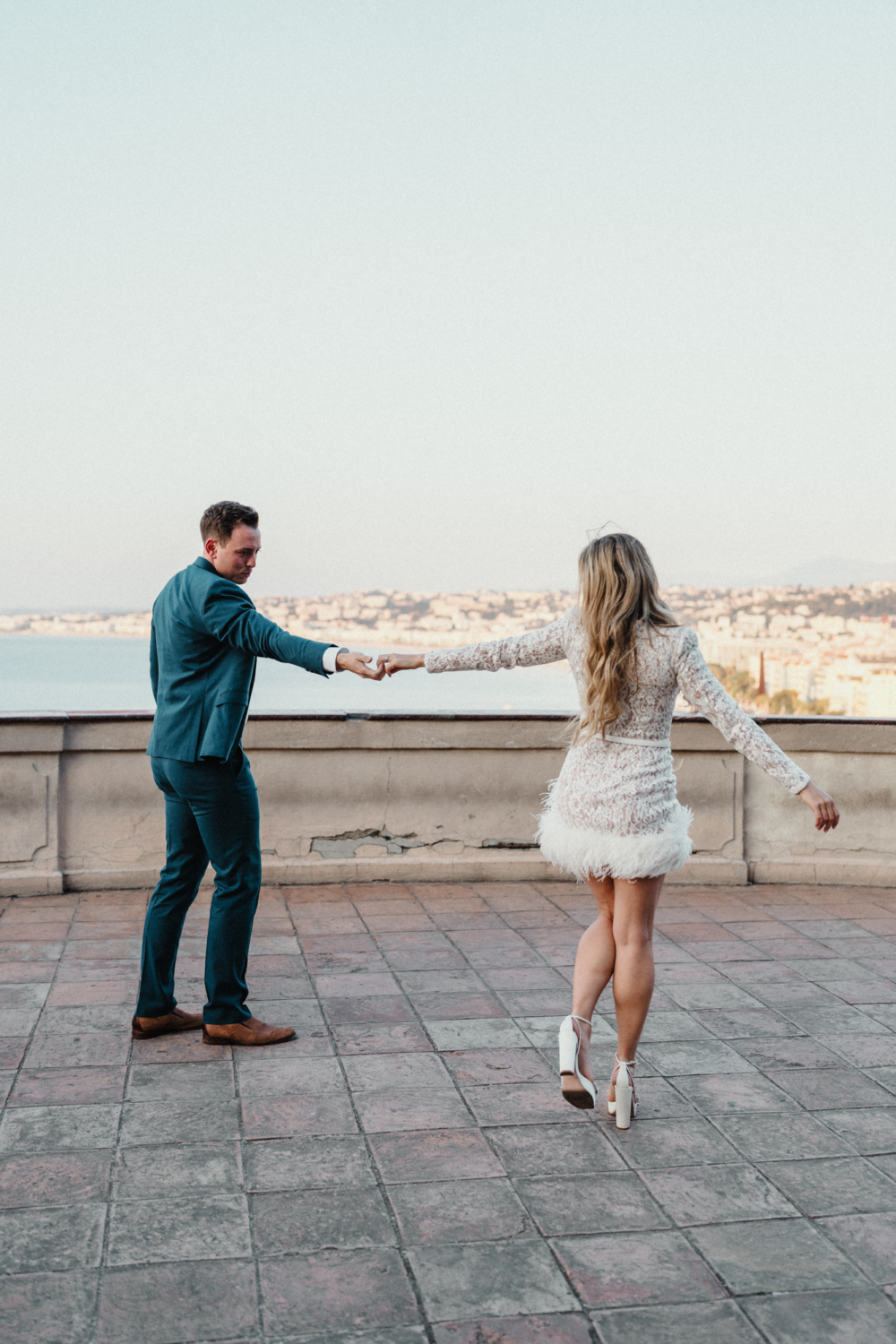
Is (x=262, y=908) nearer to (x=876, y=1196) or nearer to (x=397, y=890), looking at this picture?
(x=397, y=890)

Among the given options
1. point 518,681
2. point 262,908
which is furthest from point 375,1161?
point 518,681

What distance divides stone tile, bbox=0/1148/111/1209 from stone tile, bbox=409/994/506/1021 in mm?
1501

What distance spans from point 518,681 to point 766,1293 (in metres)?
30.2

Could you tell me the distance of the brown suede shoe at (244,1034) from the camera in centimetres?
389

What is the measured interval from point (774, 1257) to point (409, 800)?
4215mm

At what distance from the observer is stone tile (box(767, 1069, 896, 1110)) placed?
3467 mm

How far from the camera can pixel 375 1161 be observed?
301 centimetres

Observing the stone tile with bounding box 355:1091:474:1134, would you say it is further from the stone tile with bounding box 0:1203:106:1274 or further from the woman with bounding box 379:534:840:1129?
the stone tile with bounding box 0:1203:106:1274

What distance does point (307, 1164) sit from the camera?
9.79 feet

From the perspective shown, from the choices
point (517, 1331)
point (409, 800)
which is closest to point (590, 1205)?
point (517, 1331)

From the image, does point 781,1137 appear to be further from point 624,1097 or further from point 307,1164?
point 307,1164

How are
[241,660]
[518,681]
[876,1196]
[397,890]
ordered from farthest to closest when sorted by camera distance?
1. [518,681]
2. [397,890]
3. [241,660]
4. [876,1196]

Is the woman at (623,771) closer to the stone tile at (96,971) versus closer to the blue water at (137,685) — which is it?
the blue water at (137,685)

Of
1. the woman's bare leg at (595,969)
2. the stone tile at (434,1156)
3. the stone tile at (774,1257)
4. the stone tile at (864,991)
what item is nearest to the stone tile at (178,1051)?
the stone tile at (434,1156)
